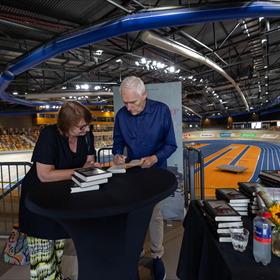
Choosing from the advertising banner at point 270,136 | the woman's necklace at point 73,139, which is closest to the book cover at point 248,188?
the woman's necklace at point 73,139

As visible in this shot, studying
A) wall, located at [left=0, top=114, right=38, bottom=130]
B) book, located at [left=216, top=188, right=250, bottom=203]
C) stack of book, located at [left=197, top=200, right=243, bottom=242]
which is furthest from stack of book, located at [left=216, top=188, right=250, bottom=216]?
wall, located at [left=0, top=114, right=38, bottom=130]

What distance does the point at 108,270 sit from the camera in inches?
37.5

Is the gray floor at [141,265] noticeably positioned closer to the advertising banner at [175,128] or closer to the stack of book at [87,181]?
the advertising banner at [175,128]

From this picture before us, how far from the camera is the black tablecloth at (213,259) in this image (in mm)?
737

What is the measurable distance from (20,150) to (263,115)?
1278 inches

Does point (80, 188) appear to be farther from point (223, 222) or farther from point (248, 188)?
point (248, 188)

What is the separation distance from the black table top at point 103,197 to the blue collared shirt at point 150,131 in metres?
0.49

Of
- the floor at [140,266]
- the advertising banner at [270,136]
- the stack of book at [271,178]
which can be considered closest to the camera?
the stack of book at [271,178]

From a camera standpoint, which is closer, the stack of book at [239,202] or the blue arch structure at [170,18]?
the stack of book at [239,202]

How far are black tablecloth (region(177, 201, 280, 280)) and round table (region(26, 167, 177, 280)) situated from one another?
36 centimetres

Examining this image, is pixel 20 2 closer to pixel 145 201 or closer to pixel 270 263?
pixel 145 201

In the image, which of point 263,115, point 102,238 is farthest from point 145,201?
point 263,115

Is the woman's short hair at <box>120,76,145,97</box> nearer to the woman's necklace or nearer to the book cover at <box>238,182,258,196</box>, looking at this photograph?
the woman's necklace

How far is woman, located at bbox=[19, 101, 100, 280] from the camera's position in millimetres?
1237
